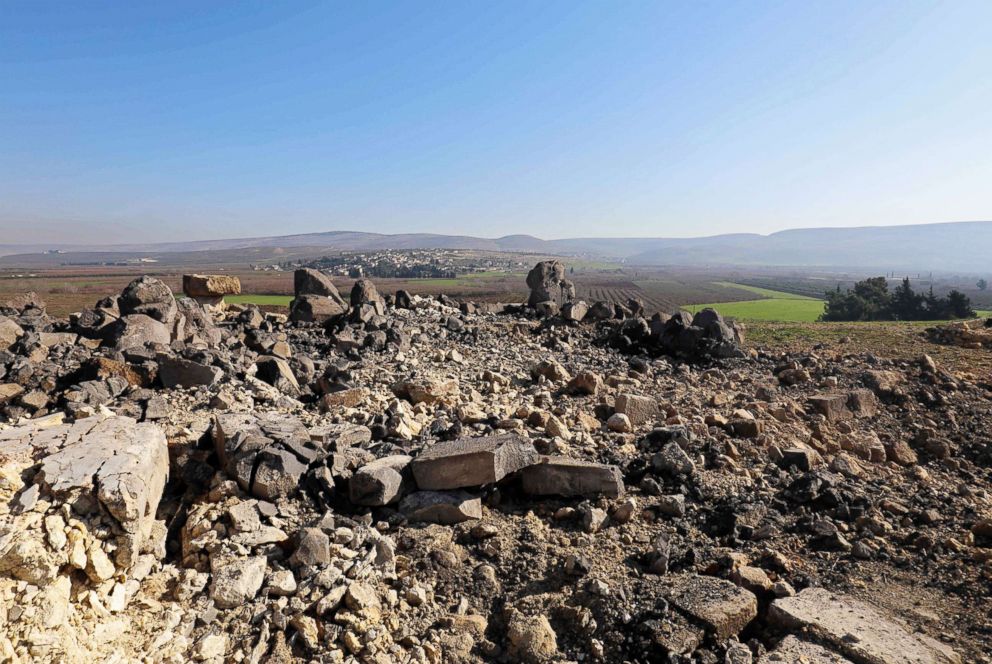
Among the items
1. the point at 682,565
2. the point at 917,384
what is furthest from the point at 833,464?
the point at 917,384

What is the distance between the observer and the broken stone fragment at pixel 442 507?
18.8 feet

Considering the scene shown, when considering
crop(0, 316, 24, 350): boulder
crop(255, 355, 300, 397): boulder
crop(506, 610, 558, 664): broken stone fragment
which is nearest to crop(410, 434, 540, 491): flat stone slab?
crop(506, 610, 558, 664): broken stone fragment

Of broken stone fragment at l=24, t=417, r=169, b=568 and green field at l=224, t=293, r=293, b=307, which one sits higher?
broken stone fragment at l=24, t=417, r=169, b=568

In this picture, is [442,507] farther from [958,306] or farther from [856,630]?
[958,306]

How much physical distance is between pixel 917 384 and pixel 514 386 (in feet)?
29.3

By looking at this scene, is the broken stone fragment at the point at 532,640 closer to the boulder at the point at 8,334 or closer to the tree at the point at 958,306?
the boulder at the point at 8,334

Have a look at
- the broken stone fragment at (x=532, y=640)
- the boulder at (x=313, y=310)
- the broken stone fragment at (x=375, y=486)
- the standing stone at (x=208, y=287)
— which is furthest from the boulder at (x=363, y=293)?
the broken stone fragment at (x=532, y=640)

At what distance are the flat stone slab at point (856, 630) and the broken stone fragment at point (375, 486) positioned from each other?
3.71 m

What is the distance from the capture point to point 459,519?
5.74m

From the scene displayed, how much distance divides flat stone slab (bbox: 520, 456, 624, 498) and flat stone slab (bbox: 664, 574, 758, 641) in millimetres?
1545

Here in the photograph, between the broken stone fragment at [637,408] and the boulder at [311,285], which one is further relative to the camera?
the boulder at [311,285]

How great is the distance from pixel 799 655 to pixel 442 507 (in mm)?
3347

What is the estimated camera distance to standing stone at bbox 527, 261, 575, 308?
22406 mm

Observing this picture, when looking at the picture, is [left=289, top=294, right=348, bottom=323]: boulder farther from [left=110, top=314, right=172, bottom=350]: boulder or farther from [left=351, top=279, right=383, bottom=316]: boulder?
[left=110, top=314, right=172, bottom=350]: boulder
